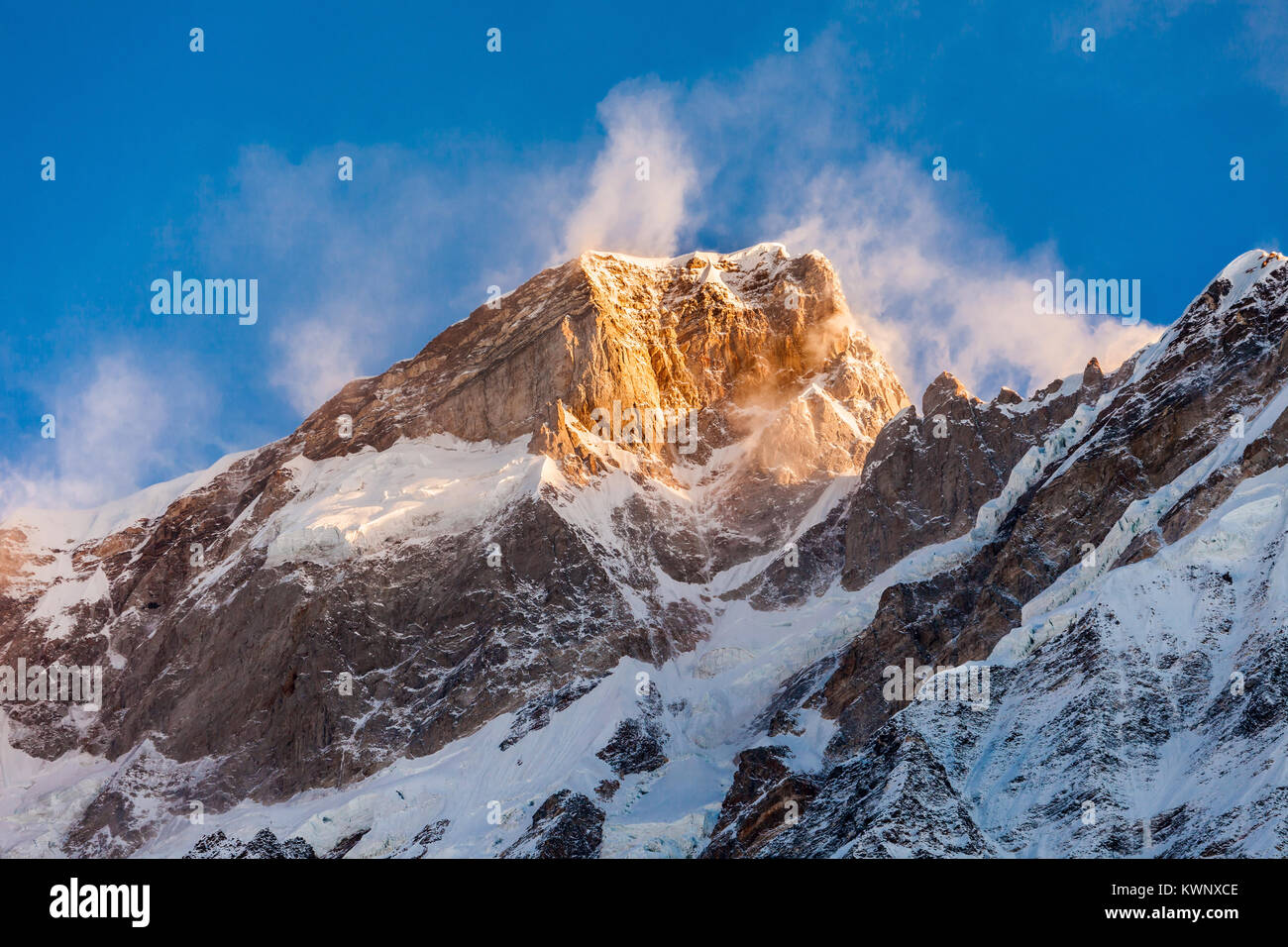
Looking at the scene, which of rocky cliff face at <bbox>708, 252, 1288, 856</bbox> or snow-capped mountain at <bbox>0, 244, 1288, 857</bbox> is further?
snow-capped mountain at <bbox>0, 244, 1288, 857</bbox>

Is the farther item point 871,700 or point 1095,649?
A: point 871,700

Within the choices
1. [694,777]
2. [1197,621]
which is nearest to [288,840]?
[694,777]

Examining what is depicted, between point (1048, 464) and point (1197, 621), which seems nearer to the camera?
point (1197, 621)

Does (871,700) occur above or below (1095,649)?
above

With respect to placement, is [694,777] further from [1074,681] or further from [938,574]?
[1074,681]

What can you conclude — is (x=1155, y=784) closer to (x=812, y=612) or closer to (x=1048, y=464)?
(x=1048, y=464)

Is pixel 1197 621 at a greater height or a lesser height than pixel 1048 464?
lesser

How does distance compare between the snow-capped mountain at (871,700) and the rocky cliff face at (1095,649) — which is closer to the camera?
the rocky cliff face at (1095,649)
